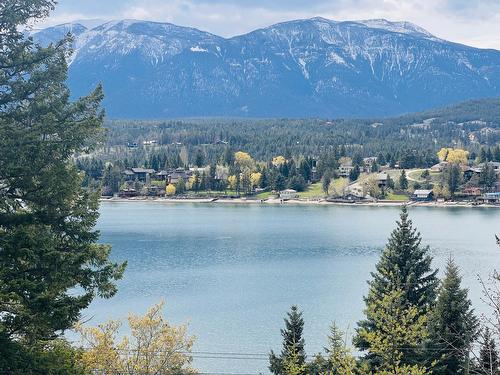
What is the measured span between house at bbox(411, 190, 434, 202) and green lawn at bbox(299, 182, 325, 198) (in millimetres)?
13909

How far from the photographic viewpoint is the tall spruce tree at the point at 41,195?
8.34m

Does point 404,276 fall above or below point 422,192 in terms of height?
above

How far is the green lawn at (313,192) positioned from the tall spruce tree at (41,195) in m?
94.9

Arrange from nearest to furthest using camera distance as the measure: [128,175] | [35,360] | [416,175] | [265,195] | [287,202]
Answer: [35,360], [287,202], [416,175], [265,195], [128,175]

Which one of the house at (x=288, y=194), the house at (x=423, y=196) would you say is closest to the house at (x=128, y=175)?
the house at (x=288, y=194)

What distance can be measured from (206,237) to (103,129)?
5123 cm

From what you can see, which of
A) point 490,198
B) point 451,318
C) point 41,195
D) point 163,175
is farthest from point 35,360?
point 163,175

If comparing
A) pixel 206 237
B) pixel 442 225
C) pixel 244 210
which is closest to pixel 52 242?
pixel 206 237

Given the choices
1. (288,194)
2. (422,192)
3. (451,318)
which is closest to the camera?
(451,318)

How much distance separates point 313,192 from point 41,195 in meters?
98.0

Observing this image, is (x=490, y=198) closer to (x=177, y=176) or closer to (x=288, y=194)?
(x=288, y=194)

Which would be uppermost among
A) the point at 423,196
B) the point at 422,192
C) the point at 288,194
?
the point at 422,192

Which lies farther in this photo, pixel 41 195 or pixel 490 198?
pixel 490 198

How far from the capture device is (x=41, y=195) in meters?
8.69
